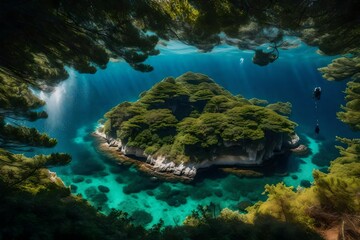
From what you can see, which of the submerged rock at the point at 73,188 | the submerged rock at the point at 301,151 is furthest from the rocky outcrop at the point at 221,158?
the submerged rock at the point at 73,188

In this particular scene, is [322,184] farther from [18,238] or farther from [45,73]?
[45,73]

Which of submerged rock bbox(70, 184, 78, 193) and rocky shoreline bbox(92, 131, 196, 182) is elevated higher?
rocky shoreline bbox(92, 131, 196, 182)

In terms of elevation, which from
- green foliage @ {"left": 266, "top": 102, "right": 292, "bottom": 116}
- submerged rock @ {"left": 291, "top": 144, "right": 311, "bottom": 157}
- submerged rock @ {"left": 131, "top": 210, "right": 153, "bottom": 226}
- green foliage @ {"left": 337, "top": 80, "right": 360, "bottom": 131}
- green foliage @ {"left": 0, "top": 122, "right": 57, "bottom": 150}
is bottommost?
submerged rock @ {"left": 131, "top": 210, "right": 153, "bottom": 226}

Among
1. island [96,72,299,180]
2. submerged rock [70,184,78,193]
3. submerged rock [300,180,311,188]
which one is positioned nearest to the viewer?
submerged rock [70,184,78,193]

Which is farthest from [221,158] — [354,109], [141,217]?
[354,109]

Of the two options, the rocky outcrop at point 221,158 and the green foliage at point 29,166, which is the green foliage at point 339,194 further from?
the rocky outcrop at point 221,158

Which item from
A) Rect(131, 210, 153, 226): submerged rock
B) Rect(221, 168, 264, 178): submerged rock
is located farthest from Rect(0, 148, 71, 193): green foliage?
Rect(221, 168, 264, 178): submerged rock

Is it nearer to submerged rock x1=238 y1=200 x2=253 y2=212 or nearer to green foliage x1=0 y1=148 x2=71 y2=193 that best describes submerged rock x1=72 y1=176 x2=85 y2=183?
green foliage x1=0 y1=148 x2=71 y2=193
